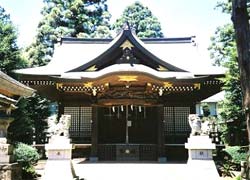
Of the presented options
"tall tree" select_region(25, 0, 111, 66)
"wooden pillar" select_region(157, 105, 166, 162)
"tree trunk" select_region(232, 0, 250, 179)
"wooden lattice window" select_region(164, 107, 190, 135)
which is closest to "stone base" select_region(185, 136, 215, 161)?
"tree trunk" select_region(232, 0, 250, 179)

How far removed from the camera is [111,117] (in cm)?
1648

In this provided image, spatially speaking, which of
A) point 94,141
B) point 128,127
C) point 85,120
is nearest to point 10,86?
point 94,141

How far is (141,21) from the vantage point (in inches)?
1688

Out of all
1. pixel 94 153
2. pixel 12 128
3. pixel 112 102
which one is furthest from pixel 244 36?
pixel 12 128

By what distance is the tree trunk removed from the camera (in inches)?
254

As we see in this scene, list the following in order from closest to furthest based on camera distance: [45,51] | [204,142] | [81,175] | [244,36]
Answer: [244,36] < [204,142] < [81,175] < [45,51]

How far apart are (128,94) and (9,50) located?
24.5 ft

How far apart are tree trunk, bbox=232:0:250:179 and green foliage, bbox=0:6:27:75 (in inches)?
524

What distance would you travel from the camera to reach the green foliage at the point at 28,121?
53.8 ft

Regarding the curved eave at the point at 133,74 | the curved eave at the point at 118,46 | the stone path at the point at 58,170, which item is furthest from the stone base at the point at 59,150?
the curved eave at the point at 118,46

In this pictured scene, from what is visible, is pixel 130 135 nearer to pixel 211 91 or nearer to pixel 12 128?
pixel 211 91

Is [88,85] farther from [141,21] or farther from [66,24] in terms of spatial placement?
[141,21]

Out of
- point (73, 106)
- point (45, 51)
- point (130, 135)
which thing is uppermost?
point (45, 51)

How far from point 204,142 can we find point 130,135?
706 centimetres
